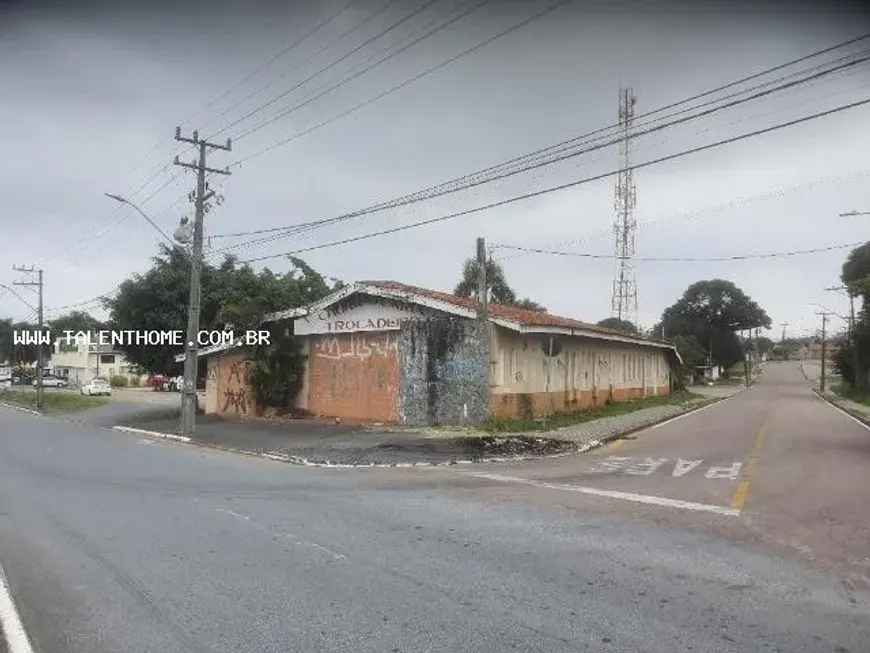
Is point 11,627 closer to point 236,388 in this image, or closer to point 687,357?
point 236,388

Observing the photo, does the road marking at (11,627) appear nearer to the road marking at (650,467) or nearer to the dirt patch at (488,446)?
Answer: the road marking at (650,467)

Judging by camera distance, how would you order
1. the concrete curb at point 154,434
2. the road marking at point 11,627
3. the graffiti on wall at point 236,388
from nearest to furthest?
the road marking at point 11,627, the concrete curb at point 154,434, the graffiti on wall at point 236,388

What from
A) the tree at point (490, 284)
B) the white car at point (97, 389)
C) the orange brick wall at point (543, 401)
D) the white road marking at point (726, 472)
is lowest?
the white car at point (97, 389)

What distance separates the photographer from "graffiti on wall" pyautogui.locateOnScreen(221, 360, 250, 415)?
2705 cm

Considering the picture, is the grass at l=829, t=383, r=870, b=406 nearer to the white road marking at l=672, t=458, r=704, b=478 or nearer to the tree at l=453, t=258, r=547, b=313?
the tree at l=453, t=258, r=547, b=313

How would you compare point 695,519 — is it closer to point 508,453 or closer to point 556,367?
point 508,453

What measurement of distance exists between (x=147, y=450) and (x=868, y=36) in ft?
53.5

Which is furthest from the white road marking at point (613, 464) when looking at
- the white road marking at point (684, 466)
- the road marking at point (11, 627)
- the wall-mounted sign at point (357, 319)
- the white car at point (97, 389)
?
the white car at point (97, 389)

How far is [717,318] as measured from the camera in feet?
310

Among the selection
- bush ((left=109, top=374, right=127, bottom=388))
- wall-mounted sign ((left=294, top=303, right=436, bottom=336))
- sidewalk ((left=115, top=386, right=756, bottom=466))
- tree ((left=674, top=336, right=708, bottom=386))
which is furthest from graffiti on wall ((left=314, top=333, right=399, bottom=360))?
bush ((left=109, top=374, right=127, bottom=388))

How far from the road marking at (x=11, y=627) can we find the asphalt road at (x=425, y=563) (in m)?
0.07

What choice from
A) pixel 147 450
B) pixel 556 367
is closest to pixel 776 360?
pixel 556 367

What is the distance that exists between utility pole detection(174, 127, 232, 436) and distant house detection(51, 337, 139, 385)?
60.7 m

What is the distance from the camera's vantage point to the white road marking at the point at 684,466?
1252 cm
